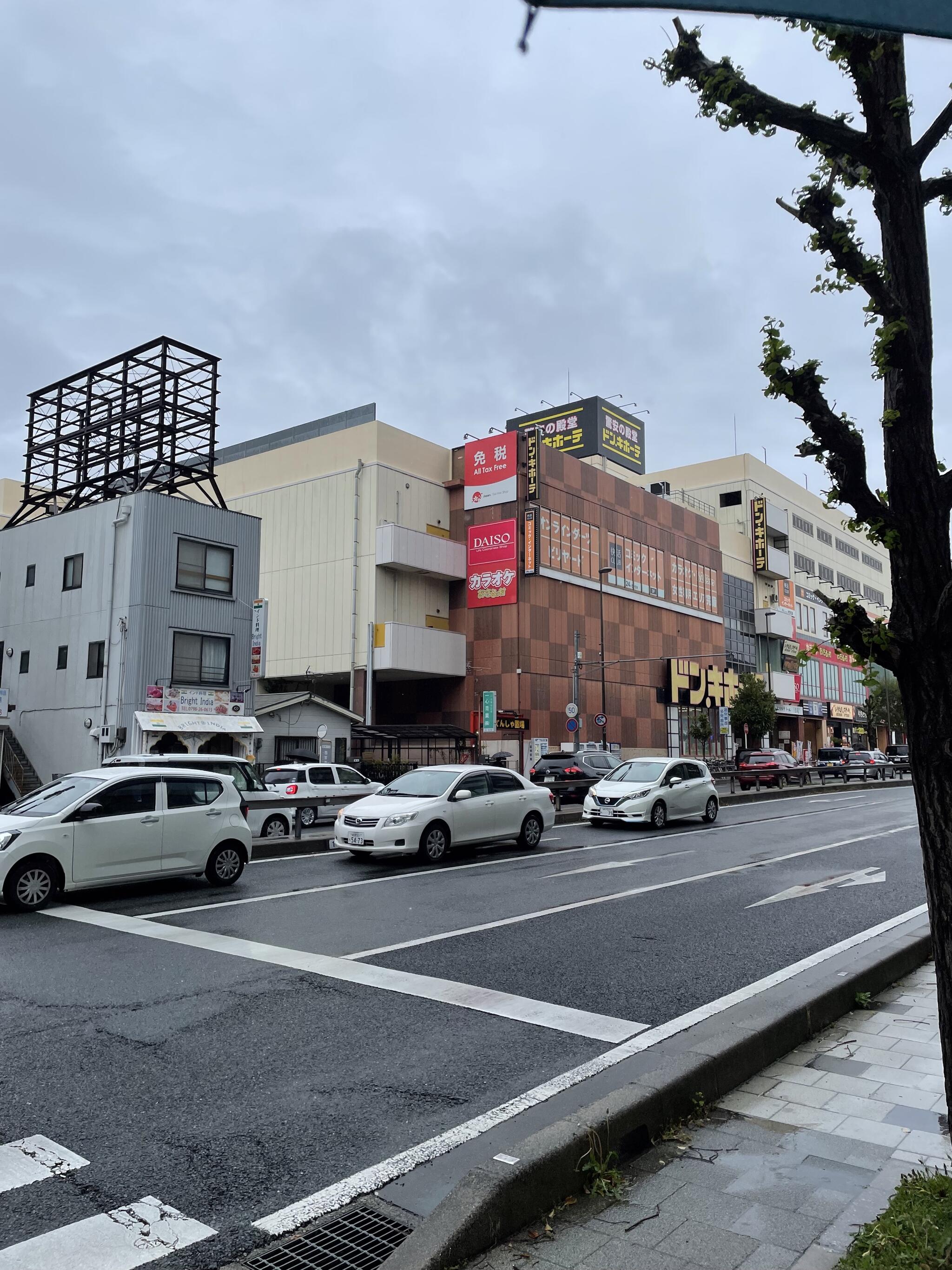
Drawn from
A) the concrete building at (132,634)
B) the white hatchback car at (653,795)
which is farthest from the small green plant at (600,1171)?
the concrete building at (132,634)

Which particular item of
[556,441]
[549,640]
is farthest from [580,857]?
[556,441]

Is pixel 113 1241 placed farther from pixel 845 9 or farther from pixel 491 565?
→ pixel 491 565

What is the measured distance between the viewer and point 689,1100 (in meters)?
4.71

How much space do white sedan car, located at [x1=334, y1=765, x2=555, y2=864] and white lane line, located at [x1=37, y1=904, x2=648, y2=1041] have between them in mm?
4932

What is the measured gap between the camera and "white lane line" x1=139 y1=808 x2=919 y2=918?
36.8 ft

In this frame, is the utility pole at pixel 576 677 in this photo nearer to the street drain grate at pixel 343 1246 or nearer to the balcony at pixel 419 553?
the balcony at pixel 419 553

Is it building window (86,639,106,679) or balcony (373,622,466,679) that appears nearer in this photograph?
building window (86,639,106,679)

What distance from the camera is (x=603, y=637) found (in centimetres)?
4972

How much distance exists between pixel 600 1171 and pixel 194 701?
28426 mm

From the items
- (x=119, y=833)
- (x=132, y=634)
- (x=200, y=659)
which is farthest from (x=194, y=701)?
(x=119, y=833)

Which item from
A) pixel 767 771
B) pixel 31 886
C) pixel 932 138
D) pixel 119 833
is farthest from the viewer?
pixel 767 771

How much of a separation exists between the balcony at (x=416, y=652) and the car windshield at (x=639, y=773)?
953 inches

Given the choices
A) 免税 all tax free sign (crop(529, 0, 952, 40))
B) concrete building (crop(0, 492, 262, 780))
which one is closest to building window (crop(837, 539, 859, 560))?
concrete building (crop(0, 492, 262, 780))

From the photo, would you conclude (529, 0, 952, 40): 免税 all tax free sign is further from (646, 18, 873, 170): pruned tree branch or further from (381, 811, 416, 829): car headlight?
(381, 811, 416, 829): car headlight
